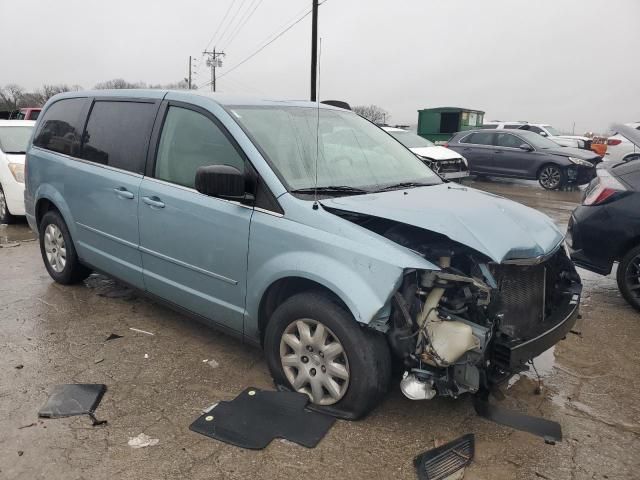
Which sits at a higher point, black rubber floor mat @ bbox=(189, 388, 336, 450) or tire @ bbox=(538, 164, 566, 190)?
tire @ bbox=(538, 164, 566, 190)

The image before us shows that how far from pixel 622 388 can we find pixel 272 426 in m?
2.31

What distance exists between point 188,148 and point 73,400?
1765mm

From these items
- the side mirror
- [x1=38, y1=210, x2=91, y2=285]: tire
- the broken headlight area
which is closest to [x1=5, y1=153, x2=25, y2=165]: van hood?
[x1=38, y1=210, x2=91, y2=285]: tire

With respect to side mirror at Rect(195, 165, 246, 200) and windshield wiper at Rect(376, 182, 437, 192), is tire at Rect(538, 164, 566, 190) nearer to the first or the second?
windshield wiper at Rect(376, 182, 437, 192)

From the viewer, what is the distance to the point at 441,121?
24.7 metres

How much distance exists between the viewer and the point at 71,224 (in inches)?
185

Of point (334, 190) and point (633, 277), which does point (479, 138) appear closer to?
point (633, 277)

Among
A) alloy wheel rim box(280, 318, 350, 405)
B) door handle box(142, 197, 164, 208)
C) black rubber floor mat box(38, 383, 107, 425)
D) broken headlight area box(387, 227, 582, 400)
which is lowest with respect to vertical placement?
black rubber floor mat box(38, 383, 107, 425)

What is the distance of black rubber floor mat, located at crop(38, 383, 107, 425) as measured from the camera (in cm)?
302

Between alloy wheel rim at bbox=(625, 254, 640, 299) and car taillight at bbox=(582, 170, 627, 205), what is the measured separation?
596mm

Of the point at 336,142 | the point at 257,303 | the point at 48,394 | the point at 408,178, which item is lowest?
the point at 48,394

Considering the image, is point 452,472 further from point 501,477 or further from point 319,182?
point 319,182

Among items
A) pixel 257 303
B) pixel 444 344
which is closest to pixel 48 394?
pixel 257 303

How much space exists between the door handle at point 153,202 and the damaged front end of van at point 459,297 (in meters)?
1.33
